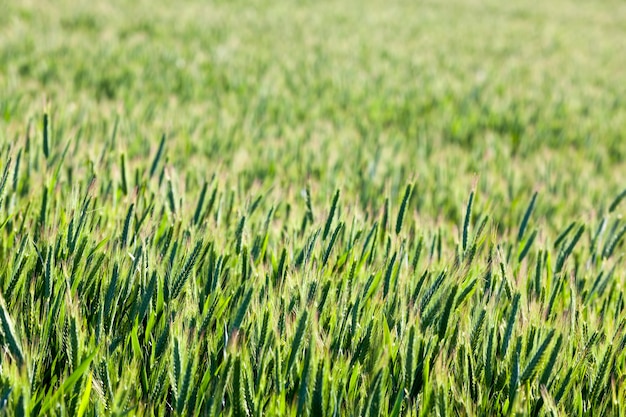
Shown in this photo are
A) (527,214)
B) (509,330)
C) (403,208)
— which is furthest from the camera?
(527,214)

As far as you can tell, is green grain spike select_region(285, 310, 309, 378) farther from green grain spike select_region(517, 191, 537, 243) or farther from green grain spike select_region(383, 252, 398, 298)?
green grain spike select_region(517, 191, 537, 243)

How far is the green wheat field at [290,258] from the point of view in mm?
844

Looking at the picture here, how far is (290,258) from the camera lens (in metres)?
1.15

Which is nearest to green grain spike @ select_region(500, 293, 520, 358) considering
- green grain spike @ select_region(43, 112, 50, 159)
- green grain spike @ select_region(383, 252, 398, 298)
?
green grain spike @ select_region(383, 252, 398, 298)

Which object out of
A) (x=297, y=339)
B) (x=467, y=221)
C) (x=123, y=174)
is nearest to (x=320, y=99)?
(x=123, y=174)

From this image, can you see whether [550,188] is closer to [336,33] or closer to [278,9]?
[336,33]

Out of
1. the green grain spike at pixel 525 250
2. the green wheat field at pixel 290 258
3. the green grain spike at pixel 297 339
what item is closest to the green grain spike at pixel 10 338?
the green wheat field at pixel 290 258

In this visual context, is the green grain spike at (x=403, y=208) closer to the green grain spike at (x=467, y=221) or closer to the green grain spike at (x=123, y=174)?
the green grain spike at (x=467, y=221)

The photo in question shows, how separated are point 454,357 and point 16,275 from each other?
2.33ft

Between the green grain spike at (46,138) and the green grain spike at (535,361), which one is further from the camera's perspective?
the green grain spike at (46,138)

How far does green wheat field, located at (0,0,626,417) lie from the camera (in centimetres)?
84

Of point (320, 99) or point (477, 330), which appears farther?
point (320, 99)

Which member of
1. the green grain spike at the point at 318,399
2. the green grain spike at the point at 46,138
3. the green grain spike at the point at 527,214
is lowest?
the green grain spike at the point at 318,399

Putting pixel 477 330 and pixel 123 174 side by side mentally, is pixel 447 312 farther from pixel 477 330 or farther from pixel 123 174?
pixel 123 174
